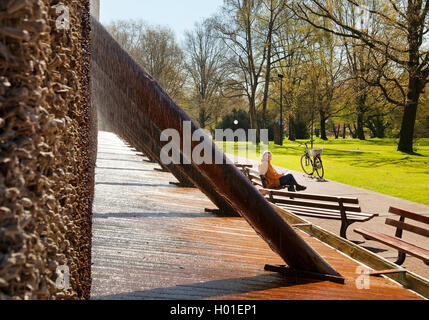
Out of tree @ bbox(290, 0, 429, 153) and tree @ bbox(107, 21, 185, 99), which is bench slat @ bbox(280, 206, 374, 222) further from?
tree @ bbox(107, 21, 185, 99)

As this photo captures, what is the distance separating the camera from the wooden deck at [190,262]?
262cm

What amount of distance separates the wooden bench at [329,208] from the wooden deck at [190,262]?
293cm

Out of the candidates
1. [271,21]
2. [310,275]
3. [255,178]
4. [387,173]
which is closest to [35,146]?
[310,275]

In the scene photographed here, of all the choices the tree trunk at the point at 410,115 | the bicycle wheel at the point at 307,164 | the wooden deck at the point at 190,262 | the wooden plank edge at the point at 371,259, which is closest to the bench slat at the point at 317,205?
the wooden plank edge at the point at 371,259

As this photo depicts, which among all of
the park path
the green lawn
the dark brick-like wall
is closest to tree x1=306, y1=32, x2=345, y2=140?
the green lawn

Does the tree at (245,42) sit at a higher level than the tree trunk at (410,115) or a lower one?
higher

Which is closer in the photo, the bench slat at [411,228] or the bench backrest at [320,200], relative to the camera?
the bench slat at [411,228]

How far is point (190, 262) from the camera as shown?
3195 mm

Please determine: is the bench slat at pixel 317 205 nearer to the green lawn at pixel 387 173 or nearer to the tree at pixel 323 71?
the green lawn at pixel 387 173

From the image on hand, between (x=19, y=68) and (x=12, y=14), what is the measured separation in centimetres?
12

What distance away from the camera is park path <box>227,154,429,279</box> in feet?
22.3

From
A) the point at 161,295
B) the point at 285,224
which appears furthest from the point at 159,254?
the point at 285,224

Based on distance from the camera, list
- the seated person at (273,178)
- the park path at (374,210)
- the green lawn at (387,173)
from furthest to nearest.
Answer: the green lawn at (387,173), the seated person at (273,178), the park path at (374,210)
